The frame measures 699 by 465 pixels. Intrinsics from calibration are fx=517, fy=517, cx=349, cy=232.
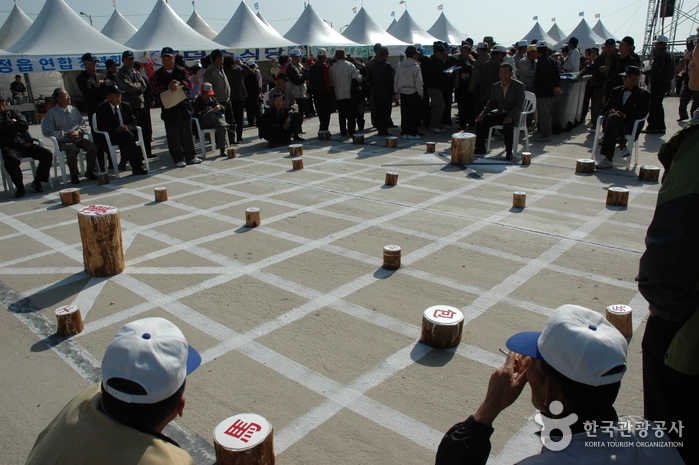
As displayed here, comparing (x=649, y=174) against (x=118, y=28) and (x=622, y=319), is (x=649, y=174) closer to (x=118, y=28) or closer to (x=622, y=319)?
A: (x=622, y=319)

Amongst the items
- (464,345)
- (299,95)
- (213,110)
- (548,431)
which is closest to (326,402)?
(464,345)

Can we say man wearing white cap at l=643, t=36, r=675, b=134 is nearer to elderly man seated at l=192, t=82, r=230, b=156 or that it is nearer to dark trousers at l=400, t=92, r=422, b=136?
dark trousers at l=400, t=92, r=422, b=136

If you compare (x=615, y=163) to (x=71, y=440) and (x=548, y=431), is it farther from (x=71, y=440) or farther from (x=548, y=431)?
(x=71, y=440)

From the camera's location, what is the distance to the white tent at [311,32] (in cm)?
2423

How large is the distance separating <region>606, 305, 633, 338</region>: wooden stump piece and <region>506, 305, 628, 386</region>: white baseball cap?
2287 mm

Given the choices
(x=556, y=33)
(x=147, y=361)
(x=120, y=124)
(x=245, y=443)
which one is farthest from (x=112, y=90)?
(x=556, y=33)

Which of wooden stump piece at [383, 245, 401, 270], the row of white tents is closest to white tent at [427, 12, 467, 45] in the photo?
the row of white tents

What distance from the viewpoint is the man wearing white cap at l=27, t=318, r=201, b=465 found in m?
1.68

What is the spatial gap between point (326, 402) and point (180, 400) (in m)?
1.52

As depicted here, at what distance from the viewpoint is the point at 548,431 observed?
1739 mm

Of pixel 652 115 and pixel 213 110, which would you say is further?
pixel 652 115

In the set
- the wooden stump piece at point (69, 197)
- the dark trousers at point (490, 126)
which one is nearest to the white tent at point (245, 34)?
the dark trousers at point (490, 126)

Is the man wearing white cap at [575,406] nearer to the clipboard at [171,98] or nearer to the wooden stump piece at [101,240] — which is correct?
the wooden stump piece at [101,240]

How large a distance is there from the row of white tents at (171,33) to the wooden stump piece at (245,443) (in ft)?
63.7
